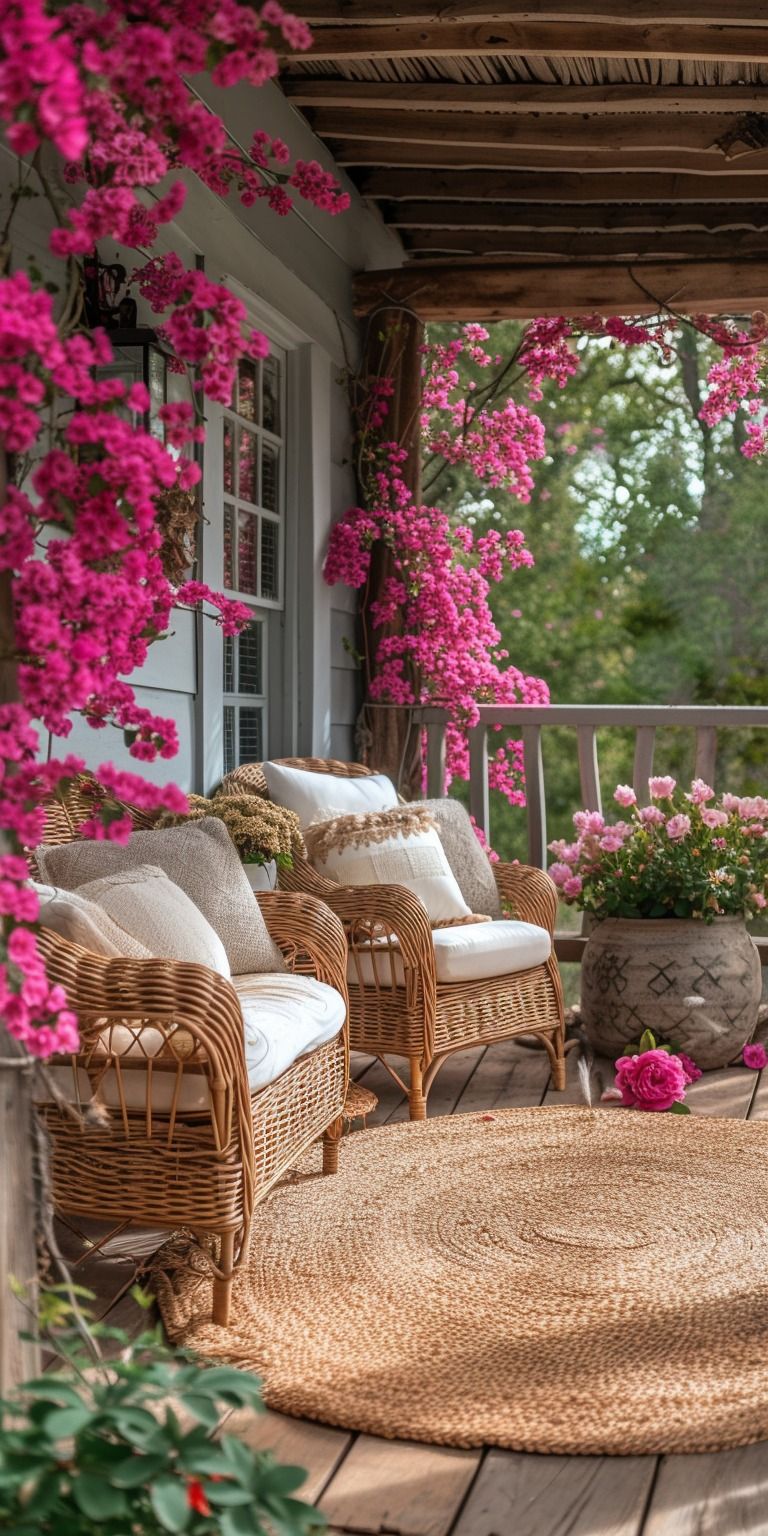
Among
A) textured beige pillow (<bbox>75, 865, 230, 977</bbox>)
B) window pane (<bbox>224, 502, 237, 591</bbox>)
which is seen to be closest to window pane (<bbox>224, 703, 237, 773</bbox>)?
window pane (<bbox>224, 502, 237, 591</bbox>)

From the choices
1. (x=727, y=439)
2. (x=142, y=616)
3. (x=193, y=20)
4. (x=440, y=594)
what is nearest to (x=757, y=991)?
(x=440, y=594)

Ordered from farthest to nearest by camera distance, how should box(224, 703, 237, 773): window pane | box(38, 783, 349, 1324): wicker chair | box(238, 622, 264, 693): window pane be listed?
1. box(238, 622, 264, 693): window pane
2. box(224, 703, 237, 773): window pane
3. box(38, 783, 349, 1324): wicker chair

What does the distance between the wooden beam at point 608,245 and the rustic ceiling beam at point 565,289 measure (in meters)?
0.05

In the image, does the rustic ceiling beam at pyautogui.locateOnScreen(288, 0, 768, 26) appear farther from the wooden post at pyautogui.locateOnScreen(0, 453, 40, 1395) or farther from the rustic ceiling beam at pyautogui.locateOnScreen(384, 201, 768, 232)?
the wooden post at pyautogui.locateOnScreen(0, 453, 40, 1395)

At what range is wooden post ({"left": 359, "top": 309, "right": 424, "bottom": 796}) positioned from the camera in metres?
5.46

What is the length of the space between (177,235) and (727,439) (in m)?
10.2

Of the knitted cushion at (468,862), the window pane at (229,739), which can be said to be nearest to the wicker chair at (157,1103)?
the knitted cushion at (468,862)

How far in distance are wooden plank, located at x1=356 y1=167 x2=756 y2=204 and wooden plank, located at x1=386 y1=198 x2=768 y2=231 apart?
0.30 ft

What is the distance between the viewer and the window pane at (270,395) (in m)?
4.79

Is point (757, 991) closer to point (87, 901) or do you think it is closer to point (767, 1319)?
point (767, 1319)

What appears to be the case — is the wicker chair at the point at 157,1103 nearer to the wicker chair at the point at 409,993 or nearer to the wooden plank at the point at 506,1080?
the wicker chair at the point at 409,993

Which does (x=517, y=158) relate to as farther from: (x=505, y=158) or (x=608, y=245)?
(x=608, y=245)

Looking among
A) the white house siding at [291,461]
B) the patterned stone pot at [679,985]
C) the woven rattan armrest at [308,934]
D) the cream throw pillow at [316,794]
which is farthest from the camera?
the patterned stone pot at [679,985]

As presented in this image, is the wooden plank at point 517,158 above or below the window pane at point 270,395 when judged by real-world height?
above
